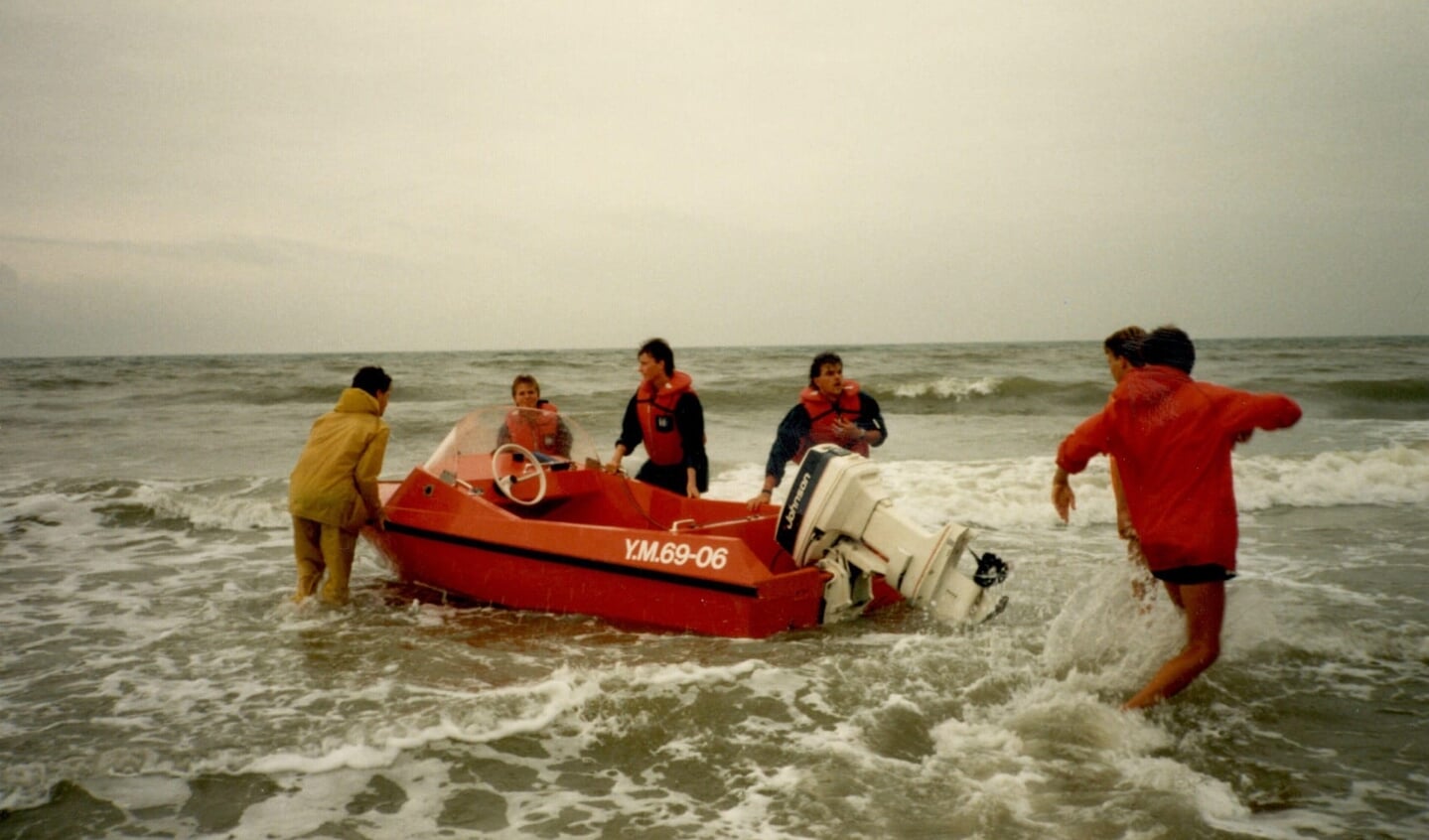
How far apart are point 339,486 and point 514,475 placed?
1.30 meters

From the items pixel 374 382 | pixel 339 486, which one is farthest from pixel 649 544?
pixel 374 382

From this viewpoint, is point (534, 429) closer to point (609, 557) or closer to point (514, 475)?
point (514, 475)

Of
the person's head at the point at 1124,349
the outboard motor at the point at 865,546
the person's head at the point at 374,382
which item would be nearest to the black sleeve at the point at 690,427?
the outboard motor at the point at 865,546

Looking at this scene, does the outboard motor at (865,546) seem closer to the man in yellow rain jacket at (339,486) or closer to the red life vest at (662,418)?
the red life vest at (662,418)

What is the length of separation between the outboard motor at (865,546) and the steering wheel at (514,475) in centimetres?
214

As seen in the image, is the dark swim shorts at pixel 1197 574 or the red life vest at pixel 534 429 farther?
the red life vest at pixel 534 429

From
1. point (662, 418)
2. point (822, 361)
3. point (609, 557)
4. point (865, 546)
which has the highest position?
point (822, 361)

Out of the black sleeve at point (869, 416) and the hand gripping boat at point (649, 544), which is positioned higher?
the black sleeve at point (869, 416)

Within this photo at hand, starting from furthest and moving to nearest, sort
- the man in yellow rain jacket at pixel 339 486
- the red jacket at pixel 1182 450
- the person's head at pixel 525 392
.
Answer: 1. the person's head at pixel 525 392
2. the man in yellow rain jacket at pixel 339 486
3. the red jacket at pixel 1182 450

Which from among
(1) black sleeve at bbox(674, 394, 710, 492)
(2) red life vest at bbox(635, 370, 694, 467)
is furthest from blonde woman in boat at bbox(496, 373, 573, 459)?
(1) black sleeve at bbox(674, 394, 710, 492)

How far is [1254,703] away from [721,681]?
2415 mm

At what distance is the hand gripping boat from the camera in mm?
4957

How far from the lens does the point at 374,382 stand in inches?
248

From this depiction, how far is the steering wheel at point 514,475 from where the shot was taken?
6762 mm
